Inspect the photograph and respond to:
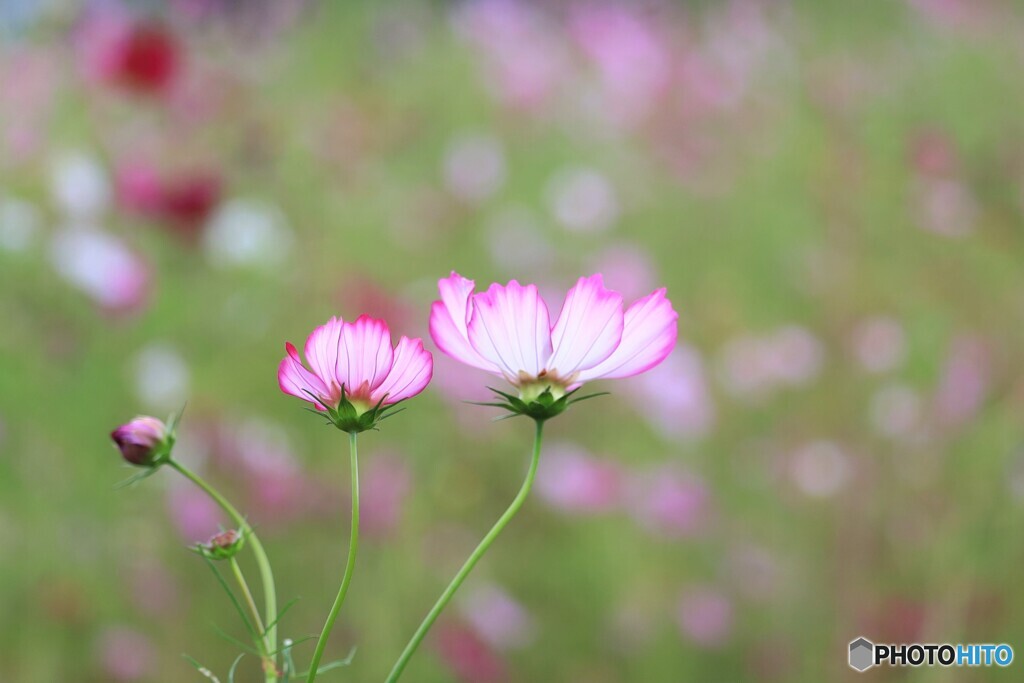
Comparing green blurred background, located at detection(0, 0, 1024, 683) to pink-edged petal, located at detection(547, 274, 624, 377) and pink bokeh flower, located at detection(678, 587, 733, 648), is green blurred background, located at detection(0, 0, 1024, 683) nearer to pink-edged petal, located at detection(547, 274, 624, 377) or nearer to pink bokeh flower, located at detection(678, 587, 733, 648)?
pink bokeh flower, located at detection(678, 587, 733, 648)

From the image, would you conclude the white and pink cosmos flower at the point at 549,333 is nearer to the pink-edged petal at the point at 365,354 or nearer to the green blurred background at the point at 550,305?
the pink-edged petal at the point at 365,354

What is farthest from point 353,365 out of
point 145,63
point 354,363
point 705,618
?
point 145,63

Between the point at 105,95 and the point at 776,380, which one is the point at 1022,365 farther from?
the point at 105,95

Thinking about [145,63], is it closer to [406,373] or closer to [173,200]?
[173,200]

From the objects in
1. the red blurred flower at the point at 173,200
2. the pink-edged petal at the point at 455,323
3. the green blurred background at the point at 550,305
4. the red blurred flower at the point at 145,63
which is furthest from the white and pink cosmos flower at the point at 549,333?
the red blurred flower at the point at 145,63

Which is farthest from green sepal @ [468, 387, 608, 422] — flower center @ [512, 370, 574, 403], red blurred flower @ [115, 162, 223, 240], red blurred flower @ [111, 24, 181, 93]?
red blurred flower @ [111, 24, 181, 93]

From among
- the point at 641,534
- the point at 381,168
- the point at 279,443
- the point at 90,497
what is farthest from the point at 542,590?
the point at 381,168
